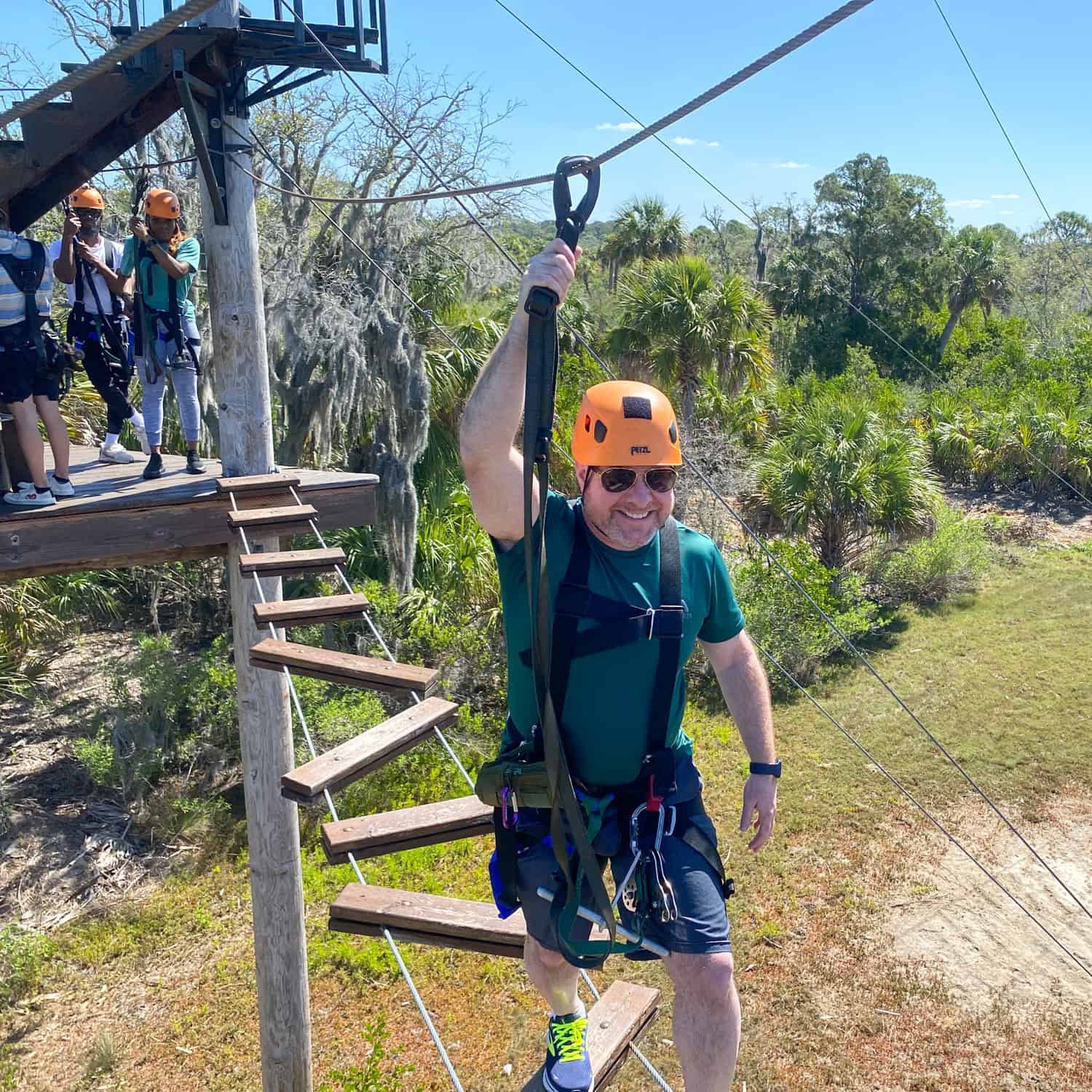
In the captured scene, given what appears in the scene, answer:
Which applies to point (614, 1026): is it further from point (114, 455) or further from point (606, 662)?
point (114, 455)

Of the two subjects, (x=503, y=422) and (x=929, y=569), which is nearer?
(x=503, y=422)

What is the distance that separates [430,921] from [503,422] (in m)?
1.73

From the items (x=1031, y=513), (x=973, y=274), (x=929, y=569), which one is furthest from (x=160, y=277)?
(x=973, y=274)

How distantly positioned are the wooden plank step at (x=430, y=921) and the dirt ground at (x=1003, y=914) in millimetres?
6321

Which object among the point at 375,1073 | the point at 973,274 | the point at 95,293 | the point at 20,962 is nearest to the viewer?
the point at 95,293

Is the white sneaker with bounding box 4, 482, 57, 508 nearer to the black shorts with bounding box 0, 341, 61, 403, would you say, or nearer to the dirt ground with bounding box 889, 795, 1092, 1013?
the black shorts with bounding box 0, 341, 61, 403

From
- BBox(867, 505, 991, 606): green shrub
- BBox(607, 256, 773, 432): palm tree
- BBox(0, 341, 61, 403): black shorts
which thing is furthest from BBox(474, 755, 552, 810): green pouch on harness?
BBox(867, 505, 991, 606): green shrub

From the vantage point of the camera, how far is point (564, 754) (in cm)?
231

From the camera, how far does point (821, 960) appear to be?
8383 millimetres

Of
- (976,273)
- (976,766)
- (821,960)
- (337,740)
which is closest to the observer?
(821,960)

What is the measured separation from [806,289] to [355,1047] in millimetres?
29553

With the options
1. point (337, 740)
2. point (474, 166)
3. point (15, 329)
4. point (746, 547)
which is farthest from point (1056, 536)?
point (15, 329)

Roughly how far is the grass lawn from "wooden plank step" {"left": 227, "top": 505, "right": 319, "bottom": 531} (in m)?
4.50

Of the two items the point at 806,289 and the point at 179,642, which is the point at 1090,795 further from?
the point at 806,289
